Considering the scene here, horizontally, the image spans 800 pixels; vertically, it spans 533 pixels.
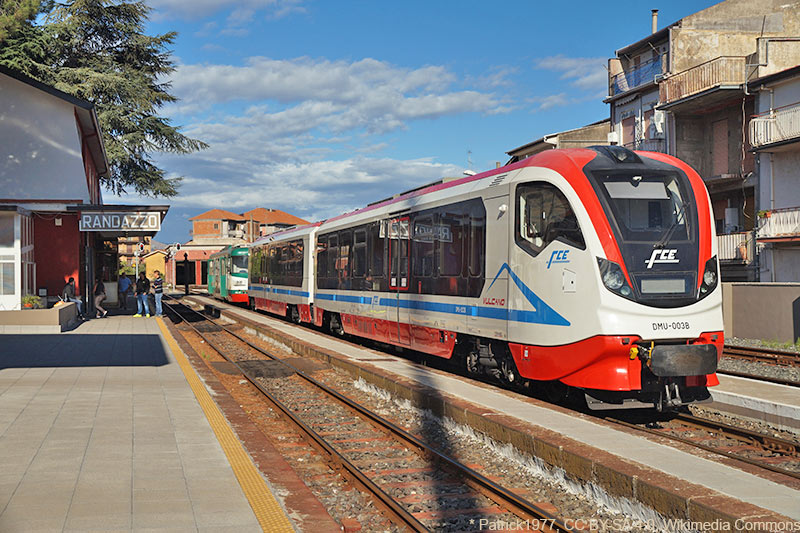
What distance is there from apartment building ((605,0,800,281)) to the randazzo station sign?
809 inches

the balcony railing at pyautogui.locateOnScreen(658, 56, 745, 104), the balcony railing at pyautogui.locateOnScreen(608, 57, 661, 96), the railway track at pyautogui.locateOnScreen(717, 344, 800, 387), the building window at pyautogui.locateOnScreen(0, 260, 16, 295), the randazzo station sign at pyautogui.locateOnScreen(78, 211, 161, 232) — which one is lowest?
the railway track at pyautogui.locateOnScreen(717, 344, 800, 387)

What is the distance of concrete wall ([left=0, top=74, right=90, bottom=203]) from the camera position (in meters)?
26.6

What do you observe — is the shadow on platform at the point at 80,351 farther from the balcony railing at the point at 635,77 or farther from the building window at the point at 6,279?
the balcony railing at the point at 635,77

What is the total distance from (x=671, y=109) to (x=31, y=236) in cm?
2434

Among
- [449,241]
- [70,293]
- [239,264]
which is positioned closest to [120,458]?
[449,241]

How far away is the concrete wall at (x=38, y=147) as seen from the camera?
87.4 ft

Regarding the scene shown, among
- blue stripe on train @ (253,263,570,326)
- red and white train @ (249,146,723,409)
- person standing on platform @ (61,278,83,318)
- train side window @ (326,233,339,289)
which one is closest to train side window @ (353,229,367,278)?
train side window @ (326,233,339,289)

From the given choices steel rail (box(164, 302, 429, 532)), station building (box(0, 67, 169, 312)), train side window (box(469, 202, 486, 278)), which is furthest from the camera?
station building (box(0, 67, 169, 312))

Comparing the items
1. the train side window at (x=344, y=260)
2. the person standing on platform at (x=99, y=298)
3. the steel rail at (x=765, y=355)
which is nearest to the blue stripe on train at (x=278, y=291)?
the train side window at (x=344, y=260)

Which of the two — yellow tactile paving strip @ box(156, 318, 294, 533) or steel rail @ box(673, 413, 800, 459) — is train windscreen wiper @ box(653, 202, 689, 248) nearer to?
steel rail @ box(673, 413, 800, 459)

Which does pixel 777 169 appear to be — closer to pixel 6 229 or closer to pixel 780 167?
pixel 780 167

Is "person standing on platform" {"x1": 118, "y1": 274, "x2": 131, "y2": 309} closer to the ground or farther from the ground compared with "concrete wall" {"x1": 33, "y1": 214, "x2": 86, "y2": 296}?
closer to the ground

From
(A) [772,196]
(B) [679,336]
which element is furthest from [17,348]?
(A) [772,196]

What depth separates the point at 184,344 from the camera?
19719mm
